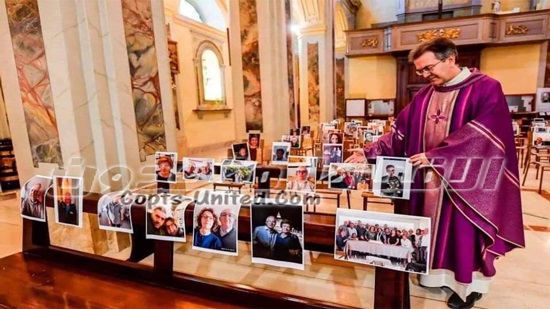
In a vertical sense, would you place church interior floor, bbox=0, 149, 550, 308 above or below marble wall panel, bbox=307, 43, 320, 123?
below

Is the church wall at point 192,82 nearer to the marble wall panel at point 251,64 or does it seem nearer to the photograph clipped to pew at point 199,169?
the marble wall panel at point 251,64

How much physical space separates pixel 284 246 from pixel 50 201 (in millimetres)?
1534

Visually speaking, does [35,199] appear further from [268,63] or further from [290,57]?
[290,57]

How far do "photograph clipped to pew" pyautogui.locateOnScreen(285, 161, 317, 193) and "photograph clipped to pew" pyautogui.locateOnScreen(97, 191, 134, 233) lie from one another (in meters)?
1.12

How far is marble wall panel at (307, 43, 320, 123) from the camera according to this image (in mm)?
10523

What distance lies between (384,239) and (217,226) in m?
0.78

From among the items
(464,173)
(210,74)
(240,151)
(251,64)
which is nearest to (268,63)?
(251,64)

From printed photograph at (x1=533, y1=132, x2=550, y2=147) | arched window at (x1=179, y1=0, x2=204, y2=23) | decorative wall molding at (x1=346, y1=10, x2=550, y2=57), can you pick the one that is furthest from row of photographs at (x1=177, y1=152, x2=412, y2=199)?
decorative wall molding at (x1=346, y1=10, x2=550, y2=57)

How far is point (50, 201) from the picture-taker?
203 cm

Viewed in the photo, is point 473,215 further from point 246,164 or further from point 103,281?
point 103,281

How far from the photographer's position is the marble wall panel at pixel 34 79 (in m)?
2.96

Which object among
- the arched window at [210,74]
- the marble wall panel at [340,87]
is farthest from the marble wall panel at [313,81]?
the marble wall panel at [340,87]

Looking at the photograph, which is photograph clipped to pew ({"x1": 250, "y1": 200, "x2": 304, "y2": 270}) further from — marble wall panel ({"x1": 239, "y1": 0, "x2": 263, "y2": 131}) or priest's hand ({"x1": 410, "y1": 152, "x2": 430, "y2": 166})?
marble wall panel ({"x1": 239, "y1": 0, "x2": 263, "y2": 131})

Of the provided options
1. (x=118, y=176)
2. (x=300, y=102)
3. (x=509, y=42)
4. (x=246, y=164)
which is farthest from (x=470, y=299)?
(x=509, y=42)
